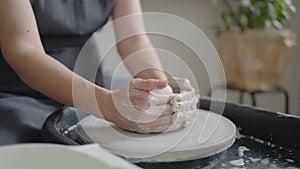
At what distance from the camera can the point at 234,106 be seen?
83 cm

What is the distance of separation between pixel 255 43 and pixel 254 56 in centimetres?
5

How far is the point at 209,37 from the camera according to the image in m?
2.05

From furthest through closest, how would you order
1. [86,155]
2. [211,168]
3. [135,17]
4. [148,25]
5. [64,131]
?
[148,25], [135,17], [64,131], [211,168], [86,155]

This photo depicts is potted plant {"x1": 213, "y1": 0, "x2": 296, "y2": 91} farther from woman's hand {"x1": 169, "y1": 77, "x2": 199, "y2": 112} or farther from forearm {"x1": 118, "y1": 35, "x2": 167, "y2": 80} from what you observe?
woman's hand {"x1": 169, "y1": 77, "x2": 199, "y2": 112}

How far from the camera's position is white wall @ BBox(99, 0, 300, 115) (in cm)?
185

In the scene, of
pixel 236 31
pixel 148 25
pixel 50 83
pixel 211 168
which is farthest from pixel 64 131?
pixel 236 31

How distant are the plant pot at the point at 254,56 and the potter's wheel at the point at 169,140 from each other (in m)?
1.06

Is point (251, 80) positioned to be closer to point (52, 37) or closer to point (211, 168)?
point (52, 37)

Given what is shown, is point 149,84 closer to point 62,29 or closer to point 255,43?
point 62,29

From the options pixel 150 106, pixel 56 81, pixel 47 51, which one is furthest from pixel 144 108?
pixel 47 51

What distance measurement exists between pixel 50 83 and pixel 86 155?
0.97 feet

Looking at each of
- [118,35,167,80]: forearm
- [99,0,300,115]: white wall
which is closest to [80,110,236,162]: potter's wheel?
[118,35,167,80]: forearm

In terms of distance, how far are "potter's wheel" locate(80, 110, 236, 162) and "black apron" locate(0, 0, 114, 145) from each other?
3.5 inches

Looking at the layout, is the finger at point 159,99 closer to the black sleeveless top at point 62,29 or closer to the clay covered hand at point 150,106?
the clay covered hand at point 150,106
